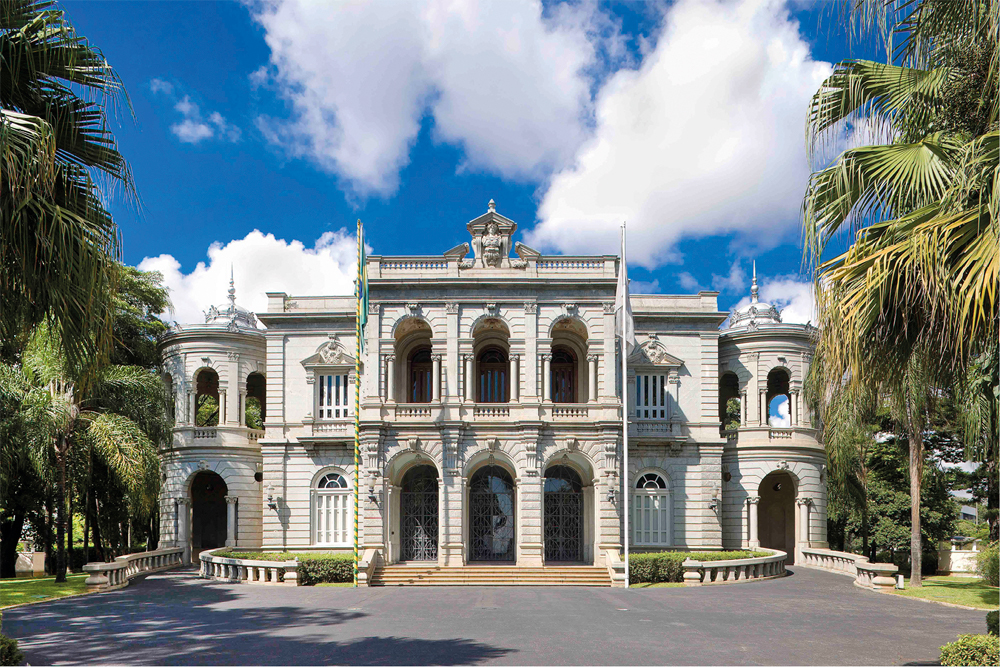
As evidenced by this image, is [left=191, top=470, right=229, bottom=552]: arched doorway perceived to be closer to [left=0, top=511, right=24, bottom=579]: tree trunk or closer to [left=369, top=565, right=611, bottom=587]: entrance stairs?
[left=0, top=511, right=24, bottom=579]: tree trunk

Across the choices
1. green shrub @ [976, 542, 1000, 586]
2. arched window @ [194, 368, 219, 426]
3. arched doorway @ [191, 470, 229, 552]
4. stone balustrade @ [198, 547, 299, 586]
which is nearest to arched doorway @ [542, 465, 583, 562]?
stone balustrade @ [198, 547, 299, 586]

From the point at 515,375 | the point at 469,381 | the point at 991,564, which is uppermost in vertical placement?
the point at 515,375

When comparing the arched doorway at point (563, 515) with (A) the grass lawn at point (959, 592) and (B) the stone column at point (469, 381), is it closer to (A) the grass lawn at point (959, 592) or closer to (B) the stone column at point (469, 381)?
(B) the stone column at point (469, 381)

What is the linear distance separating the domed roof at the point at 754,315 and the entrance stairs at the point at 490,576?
14.5m

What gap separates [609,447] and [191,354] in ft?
63.8

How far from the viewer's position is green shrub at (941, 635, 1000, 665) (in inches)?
421

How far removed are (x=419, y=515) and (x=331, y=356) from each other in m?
8.12

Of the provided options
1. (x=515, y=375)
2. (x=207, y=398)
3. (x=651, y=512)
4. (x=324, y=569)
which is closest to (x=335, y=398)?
(x=515, y=375)

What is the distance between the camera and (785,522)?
131 feet

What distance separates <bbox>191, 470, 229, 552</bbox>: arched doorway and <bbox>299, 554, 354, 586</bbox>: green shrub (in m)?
15.1

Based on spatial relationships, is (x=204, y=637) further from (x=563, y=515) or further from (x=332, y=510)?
(x=563, y=515)

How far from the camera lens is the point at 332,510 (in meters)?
35.8

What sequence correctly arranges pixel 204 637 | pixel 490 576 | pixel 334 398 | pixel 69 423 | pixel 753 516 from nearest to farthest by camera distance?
pixel 204 637 < pixel 69 423 < pixel 490 576 < pixel 753 516 < pixel 334 398

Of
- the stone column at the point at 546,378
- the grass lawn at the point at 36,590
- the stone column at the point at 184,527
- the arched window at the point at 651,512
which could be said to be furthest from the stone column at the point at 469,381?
the grass lawn at the point at 36,590
